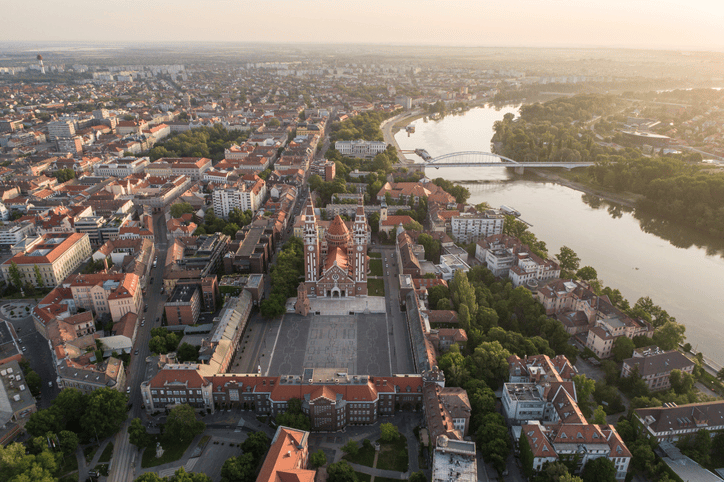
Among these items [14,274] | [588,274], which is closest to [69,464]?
[14,274]

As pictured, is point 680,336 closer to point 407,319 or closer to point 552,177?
point 407,319

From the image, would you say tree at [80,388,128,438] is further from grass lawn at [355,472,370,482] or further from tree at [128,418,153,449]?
grass lawn at [355,472,370,482]

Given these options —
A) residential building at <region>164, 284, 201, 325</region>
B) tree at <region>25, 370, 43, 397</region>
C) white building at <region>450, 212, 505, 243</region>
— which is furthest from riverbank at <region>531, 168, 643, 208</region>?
tree at <region>25, 370, 43, 397</region>

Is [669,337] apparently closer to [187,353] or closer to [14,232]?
[187,353]

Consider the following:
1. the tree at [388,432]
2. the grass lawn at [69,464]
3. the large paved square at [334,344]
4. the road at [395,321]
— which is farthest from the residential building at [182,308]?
the tree at [388,432]

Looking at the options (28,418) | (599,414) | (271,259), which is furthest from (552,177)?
(28,418)

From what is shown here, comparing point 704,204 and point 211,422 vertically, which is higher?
point 704,204
